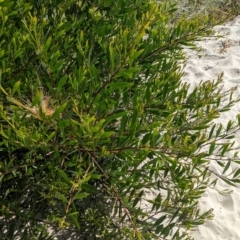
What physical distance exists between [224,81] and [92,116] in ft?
10.7

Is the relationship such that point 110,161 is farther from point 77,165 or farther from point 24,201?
point 24,201

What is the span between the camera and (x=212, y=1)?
20.5 feet

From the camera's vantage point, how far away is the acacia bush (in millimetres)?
1406

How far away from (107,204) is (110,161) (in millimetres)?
402

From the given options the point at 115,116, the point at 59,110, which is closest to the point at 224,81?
the point at 115,116

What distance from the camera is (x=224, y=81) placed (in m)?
4.36

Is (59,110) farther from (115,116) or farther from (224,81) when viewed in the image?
(224,81)

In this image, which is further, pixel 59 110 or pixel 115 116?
pixel 115 116

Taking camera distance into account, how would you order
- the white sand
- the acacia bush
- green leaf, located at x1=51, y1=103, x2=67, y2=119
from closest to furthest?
green leaf, located at x1=51, y1=103, x2=67, y2=119, the acacia bush, the white sand

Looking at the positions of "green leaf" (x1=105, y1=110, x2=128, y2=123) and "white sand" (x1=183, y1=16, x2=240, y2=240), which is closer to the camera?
"green leaf" (x1=105, y1=110, x2=128, y2=123)

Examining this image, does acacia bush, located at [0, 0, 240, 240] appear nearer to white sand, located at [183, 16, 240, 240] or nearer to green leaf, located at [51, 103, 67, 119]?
green leaf, located at [51, 103, 67, 119]

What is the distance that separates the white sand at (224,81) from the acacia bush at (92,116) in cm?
50

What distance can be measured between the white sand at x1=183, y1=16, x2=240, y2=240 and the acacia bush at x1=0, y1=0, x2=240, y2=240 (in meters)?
0.50

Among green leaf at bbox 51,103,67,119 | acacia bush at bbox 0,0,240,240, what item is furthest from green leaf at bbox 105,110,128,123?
green leaf at bbox 51,103,67,119
